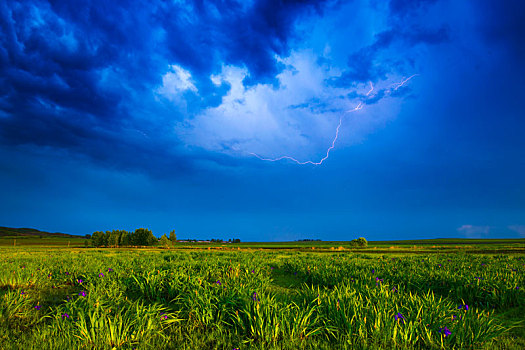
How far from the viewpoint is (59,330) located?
4.05 metres

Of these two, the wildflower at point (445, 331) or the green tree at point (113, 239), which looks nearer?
the wildflower at point (445, 331)

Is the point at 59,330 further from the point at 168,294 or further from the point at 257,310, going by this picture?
the point at 257,310

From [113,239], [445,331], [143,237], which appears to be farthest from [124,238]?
[445,331]

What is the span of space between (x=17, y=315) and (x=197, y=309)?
364 cm

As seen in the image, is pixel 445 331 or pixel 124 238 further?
pixel 124 238

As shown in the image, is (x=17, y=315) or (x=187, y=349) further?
(x=17, y=315)

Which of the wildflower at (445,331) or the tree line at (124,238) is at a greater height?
the wildflower at (445,331)

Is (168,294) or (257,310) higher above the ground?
(257,310)

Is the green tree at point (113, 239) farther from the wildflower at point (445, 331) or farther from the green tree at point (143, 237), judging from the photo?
the wildflower at point (445, 331)

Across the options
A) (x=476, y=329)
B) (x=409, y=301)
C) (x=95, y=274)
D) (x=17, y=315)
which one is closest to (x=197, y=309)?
(x=17, y=315)

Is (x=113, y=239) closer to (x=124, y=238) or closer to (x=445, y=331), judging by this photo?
(x=124, y=238)

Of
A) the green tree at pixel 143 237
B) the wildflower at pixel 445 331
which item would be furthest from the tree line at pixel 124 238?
the wildflower at pixel 445 331

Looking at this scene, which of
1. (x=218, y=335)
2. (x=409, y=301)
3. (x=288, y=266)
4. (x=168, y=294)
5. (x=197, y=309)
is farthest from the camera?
(x=288, y=266)

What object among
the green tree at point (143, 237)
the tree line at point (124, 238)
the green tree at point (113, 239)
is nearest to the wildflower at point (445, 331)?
the tree line at point (124, 238)
